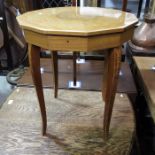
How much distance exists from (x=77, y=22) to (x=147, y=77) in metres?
0.65

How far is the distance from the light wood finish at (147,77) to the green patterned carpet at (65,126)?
0.12 metres

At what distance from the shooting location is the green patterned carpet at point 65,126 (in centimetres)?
91

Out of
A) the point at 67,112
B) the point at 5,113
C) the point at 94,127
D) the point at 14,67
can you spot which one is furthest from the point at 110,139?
the point at 14,67

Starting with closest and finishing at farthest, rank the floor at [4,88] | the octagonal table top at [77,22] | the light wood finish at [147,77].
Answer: the octagonal table top at [77,22], the light wood finish at [147,77], the floor at [4,88]

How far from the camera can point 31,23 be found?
2.45 feet

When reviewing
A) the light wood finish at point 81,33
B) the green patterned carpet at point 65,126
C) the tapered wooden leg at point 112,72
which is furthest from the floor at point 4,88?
the tapered wooden leg at point 112,72

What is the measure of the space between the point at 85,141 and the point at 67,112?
219 millimetres

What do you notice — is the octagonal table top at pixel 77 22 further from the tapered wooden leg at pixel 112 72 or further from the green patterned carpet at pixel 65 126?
the green patterned carpet at pixel 65 126

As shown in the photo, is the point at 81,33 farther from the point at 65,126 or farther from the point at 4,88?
the point at 4,88

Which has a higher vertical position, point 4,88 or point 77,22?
point 77,22

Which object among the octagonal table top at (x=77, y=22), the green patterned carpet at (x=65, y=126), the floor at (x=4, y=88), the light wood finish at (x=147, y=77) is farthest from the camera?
the floor at (x=4, y=88)

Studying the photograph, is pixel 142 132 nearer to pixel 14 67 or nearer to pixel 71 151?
pixel 71 151

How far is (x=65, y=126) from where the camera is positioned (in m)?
1.03

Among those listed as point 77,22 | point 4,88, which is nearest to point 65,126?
point 77,22
